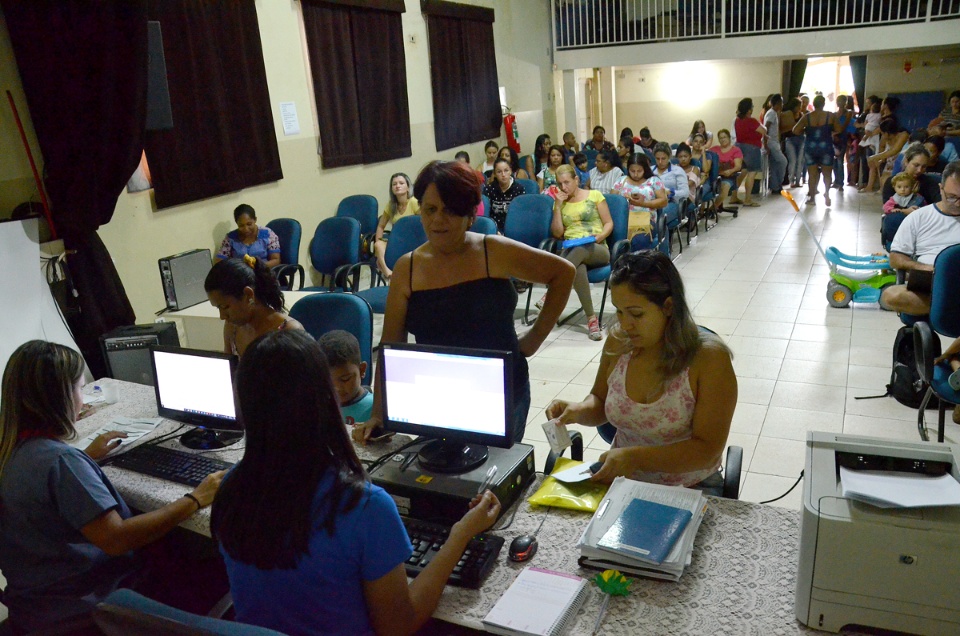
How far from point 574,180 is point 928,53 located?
9.49 meters

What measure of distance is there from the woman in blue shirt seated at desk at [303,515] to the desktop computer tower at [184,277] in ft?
11.4

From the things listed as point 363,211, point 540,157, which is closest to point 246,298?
point 363,211

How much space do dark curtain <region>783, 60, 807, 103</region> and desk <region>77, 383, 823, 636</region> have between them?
1360 centimetres

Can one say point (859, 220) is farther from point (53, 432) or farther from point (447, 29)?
point (53, 432)

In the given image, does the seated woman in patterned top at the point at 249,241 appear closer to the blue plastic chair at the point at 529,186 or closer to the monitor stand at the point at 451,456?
the blue plastic chair at the point at 529,186

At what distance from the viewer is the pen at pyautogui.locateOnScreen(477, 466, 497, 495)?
1.81 meters

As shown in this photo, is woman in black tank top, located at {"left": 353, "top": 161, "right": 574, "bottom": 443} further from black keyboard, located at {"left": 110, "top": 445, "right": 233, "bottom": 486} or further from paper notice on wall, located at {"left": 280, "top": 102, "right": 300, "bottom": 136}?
paper notice on wall, located at {"left": 280, "top": 102, "right": 300, "bottom": 136}

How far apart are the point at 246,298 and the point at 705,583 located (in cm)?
185

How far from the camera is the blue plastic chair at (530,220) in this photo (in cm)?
588

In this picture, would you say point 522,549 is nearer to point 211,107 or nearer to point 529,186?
point 211,107

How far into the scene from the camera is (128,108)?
4066 millimetres

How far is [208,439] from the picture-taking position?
247 cm

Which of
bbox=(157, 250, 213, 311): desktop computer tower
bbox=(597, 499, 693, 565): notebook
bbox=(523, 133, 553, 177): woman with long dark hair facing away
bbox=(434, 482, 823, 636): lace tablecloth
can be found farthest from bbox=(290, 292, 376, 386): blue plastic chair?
bbox=(523, 133, 553, 177): woman with long dark hair facing away

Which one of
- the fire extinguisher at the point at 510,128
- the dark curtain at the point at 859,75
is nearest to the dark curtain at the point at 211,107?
the fire extinguisher at the point at 510,128
